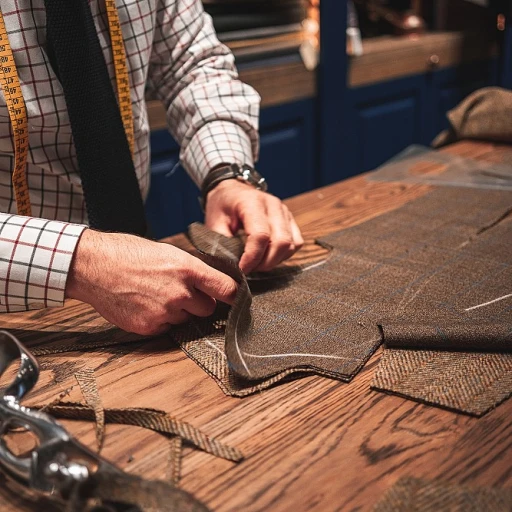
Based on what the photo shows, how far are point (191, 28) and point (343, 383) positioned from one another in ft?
2.91

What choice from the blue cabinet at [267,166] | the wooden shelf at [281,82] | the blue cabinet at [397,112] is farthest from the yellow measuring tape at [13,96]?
the blue cabinet at [397,112]

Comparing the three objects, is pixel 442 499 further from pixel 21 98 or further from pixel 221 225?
pixel 21 98

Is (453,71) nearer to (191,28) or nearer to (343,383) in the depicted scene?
(191,28)

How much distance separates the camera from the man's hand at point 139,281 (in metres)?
0.78

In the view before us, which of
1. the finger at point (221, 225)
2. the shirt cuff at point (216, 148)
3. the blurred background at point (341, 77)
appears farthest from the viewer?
the blurred background at point (341, 77)

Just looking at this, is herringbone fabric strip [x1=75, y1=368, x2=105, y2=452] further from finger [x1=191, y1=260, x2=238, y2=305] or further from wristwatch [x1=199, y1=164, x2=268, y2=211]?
wristwatch [x1=199, y1=164, x2=268, y2=211]

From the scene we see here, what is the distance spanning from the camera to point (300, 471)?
1.82 feet

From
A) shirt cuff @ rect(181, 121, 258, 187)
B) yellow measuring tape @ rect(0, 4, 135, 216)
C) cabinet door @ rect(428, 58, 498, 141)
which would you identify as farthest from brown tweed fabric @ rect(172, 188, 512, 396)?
cabinet door @ rect(428, 58, 498, 141)

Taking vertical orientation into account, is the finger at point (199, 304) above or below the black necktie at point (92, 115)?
below

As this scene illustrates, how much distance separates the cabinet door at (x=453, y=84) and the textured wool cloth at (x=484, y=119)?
1479 mm

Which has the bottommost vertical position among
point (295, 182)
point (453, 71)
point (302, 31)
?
point (295, 182)

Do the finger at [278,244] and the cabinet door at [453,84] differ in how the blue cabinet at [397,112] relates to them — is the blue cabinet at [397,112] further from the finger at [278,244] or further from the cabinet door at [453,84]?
the finger at [278,244]

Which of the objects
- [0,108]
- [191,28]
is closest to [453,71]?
[191,28]

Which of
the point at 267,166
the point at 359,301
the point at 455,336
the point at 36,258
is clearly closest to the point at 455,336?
the point at 455,336
